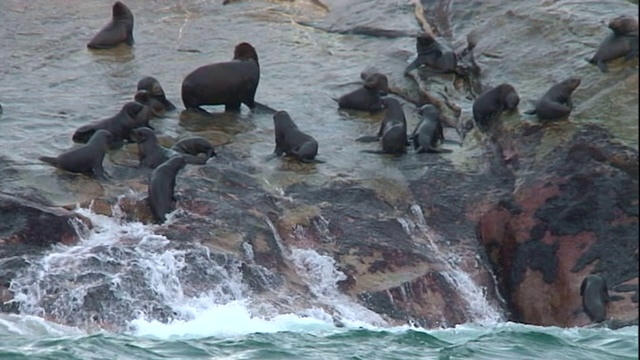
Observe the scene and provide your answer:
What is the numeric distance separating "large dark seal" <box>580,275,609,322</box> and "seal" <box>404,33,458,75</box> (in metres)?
5.49

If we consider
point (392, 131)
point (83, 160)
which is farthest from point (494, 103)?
point (83, 160)

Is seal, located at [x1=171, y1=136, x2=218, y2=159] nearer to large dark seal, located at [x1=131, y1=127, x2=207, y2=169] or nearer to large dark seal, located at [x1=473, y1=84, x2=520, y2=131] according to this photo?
large dark seal, located at [x1=131, y1=127, x2=207, y2=169]

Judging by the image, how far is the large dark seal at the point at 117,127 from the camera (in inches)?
667

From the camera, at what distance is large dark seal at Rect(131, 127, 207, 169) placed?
16.3 meters

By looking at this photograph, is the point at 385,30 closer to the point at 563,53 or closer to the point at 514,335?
the point at 563,53

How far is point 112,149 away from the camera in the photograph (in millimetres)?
16906

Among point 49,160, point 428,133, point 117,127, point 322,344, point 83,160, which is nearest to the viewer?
point 322,344

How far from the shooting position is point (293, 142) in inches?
679

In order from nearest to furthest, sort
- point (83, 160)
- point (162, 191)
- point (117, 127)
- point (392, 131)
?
point (162, 191) → point (83, 160) → point (117, 127) → point (392, 131)

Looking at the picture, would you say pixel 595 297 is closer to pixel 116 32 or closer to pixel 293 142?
pixel 293 142

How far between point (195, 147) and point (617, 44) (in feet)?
16.9

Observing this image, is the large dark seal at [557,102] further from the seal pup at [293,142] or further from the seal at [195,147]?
Answer: the seal at [195,147]

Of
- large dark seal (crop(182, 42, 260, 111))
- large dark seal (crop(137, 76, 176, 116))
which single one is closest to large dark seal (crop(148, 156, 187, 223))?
large dark seal (crop(137, 76, 176, 116))

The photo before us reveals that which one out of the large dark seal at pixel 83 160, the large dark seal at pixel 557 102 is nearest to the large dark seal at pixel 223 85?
the large dark seal at pixel 83 160
